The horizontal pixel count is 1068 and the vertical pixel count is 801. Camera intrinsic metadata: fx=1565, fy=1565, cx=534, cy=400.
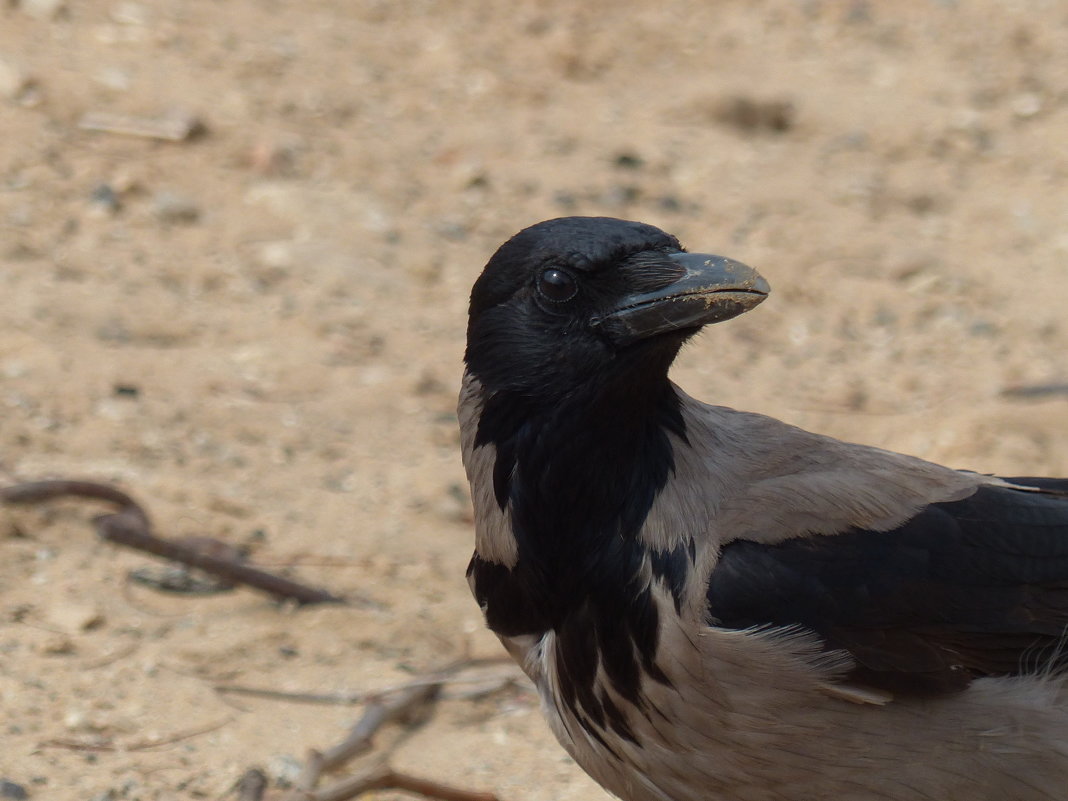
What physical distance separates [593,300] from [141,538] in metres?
1.93

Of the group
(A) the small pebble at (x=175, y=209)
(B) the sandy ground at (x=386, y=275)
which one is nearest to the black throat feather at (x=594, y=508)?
(B) the sandy ground at (x=386, y=275)

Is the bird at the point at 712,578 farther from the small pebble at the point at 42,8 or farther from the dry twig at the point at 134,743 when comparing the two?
the small pebble at the point at 42,8

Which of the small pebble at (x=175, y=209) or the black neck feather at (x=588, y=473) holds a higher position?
the small pebble at (x=175, y=209)

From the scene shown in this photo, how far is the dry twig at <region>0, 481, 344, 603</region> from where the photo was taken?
4668mm

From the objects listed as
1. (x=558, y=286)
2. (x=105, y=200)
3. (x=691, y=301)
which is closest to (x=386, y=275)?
(x=105, y=200)

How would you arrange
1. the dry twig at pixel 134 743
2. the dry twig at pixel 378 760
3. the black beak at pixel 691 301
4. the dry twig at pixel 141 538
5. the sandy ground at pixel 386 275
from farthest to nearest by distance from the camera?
1. the dry twig at pixel 141 538
2. the sandy ground at pixel 386 275
3. the dry twig at pixel 134 743
4. the dry twig at pixel 378 760
5. the black beak at pixel 691 301

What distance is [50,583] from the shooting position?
4582mm

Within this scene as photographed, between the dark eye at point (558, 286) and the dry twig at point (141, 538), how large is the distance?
1.67 metres

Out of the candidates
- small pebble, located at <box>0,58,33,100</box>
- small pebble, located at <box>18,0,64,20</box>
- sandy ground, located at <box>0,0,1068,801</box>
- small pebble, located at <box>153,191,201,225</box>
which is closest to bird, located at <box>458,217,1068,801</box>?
sandy ground, located at <box>0,0,1068,801</box>

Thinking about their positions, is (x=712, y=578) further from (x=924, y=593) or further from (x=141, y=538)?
(x=141, y=538)

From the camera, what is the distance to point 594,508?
3439mm

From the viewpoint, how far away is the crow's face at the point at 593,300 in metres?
3.30

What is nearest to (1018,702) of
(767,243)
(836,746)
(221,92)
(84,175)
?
(836,746)

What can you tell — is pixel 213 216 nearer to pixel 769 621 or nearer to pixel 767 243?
pixel 767 243
